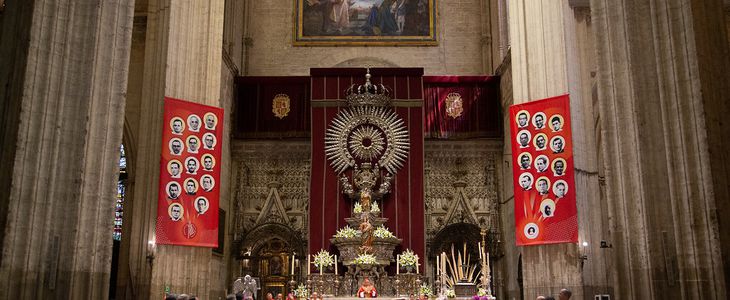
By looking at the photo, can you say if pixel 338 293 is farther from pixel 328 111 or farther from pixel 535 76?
pixel 535 76

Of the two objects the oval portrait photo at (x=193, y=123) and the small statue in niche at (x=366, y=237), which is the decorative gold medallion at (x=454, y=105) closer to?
the small statue in niche at (x=366, y=237)

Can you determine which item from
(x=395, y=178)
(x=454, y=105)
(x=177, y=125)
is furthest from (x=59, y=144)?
(x=454, y=105)

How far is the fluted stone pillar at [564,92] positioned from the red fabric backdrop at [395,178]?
4920 millimetres

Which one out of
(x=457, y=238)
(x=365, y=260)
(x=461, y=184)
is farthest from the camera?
(x=461, y=184)

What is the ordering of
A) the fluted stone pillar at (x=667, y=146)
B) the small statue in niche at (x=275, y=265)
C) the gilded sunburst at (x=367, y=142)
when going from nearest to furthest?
the fluted stone pillar at (x=667, y=146) → the gilded sunburst at (x=367, y=142) → the small statue in niche at (x=275, y=265)

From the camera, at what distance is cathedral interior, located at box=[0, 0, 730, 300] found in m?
8.91

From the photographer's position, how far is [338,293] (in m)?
18.5

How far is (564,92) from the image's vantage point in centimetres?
1587

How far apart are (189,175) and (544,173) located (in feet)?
25.0

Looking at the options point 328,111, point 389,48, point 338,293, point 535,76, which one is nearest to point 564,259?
point 535,76

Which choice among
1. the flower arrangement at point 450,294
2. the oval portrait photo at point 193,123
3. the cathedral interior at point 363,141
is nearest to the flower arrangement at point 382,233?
the cathedral interior at point 363,141

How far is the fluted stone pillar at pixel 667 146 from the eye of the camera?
345 inches

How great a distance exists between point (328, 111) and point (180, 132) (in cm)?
713

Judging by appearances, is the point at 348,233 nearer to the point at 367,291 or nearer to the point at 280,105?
the point at 367,291
